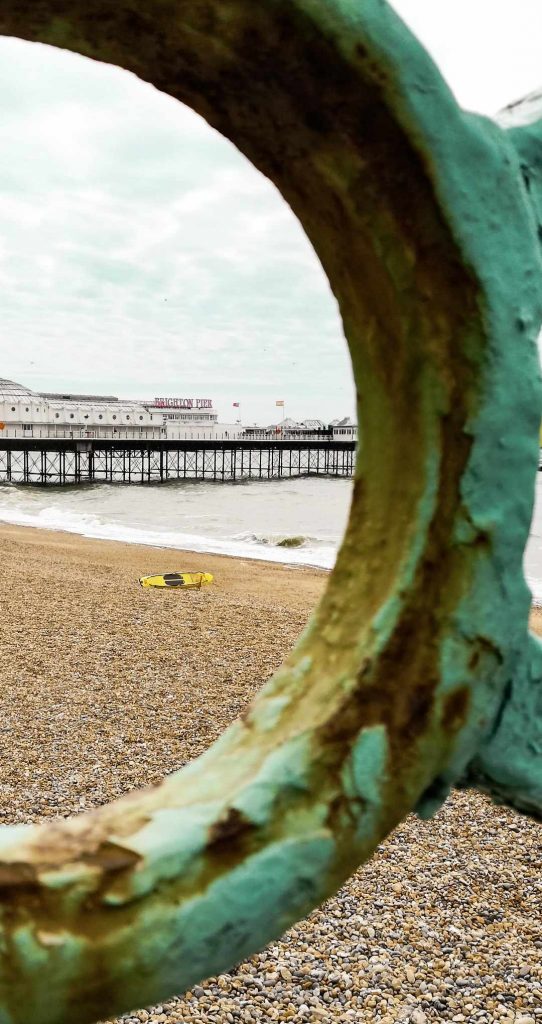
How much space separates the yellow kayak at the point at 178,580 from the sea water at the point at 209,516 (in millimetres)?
3522

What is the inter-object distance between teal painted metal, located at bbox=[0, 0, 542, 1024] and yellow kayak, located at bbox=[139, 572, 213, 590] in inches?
421

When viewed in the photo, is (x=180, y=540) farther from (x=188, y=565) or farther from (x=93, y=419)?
(x=93, y=419)

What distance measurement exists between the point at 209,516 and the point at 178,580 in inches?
747

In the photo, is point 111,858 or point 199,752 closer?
point 111,858

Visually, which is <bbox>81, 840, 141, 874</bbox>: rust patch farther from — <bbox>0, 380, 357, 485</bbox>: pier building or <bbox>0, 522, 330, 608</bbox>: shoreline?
<bbox>0, 380, 357, 485</bbox>: pier building

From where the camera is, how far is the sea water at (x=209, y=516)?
2097 cm

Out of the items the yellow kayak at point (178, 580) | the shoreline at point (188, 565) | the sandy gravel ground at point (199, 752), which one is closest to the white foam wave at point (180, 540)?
the shoreline at point (188, 565)

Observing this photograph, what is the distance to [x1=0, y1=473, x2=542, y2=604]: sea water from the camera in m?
21.0

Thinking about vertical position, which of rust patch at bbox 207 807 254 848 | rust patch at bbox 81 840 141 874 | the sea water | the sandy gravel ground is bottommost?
the sea water

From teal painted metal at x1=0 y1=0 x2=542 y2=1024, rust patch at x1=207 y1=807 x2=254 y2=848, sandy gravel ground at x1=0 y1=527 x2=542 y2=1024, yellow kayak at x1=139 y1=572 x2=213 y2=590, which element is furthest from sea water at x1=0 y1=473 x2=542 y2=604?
rust patch at x1=207 y1=807 x2=254 y2=848

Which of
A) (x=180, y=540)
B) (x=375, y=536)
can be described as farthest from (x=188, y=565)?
(x=375, y=536)

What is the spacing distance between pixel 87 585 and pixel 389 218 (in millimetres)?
10809

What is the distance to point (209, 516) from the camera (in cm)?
3072

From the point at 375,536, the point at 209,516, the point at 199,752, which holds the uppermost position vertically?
the point at 375,536
